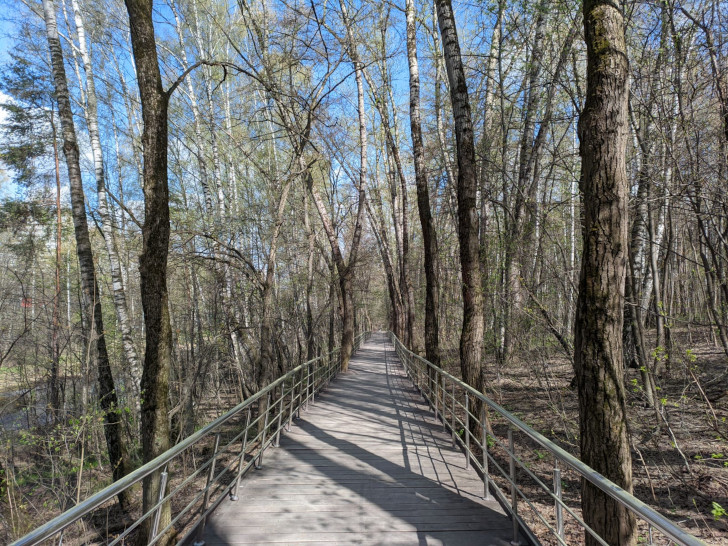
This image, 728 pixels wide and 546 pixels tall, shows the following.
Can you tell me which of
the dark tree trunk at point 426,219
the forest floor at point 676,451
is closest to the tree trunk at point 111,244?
the dark tree trunk at point 426,219

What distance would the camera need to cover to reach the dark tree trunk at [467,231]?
646 cm

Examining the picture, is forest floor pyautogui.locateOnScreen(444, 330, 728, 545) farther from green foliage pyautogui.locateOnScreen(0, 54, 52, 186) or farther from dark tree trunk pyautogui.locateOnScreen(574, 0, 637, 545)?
green foliage pyautogui.locateOnScreen(0, 54, 52, 186)

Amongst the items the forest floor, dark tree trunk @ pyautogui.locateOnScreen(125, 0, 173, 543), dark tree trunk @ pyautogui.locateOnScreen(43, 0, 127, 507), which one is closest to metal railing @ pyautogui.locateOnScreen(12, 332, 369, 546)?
dark tree trunk @ pyautogui.locateOnScreen(125, 0, 173, 543)

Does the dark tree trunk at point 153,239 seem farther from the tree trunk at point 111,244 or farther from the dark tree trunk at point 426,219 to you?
the dark tree trunk at point 426,219

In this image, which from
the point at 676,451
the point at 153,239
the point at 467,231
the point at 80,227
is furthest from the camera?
the point at 80,227

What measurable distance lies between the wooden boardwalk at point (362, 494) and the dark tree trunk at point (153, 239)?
1295 mm

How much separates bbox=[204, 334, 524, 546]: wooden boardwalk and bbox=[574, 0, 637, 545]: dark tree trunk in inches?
43.1

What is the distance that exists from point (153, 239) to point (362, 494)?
3.60 metres

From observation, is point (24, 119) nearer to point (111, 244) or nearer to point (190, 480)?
point (111, 244)

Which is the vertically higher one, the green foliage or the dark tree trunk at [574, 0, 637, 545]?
the green foliage

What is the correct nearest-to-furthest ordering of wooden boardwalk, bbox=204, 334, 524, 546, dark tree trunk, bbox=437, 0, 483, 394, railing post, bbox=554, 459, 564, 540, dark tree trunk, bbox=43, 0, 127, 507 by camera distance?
railing post, bbox=554, 459, 564, 540 < wooden boardwalk, bbox=204, 334, 524, 546 < dark tree trunk, bbox=437, 0, 483, 394 < dark tree trunk, bbox=43, 0, 127, 507

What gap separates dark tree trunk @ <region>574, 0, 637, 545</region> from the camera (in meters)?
3.07

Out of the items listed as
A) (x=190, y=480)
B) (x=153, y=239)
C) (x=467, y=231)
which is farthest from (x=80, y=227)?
(x=467, y=231)

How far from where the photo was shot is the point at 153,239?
15.6 ft
